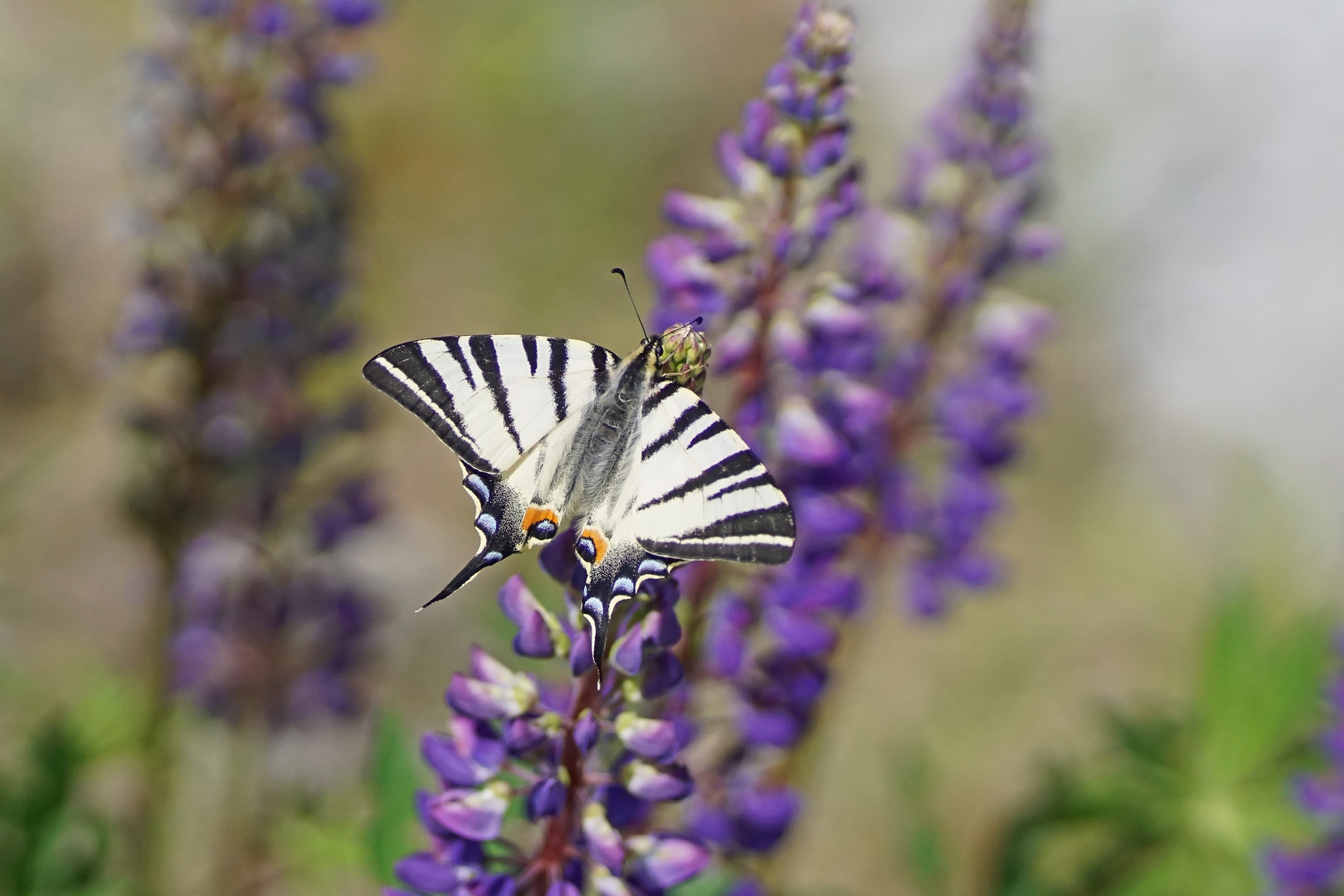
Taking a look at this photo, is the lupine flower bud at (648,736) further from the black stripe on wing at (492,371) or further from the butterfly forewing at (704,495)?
the black stripe on wing at (492,371)

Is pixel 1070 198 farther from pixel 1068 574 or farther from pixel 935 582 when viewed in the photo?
pixel 935 582

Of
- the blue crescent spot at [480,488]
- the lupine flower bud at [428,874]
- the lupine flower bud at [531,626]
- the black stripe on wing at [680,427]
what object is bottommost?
the lupine flower bud at [428,874]

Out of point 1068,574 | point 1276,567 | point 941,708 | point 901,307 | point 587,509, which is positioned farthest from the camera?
point 1068,574

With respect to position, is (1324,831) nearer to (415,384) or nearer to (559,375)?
(559,375)

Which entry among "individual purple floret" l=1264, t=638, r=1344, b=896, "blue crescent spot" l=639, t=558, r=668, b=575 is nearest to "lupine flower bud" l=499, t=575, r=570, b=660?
"blue crescent spot" l=639, t=558, r=668, b=575

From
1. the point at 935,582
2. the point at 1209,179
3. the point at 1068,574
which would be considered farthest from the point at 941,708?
the point at 1209,179

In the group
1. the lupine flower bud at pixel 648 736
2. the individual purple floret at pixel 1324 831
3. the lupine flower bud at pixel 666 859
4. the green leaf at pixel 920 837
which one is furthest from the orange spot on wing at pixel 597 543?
the individual purple floret at pixel 1324 831

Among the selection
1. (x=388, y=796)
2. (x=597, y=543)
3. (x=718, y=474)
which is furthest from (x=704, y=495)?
(x=388, y=796)
